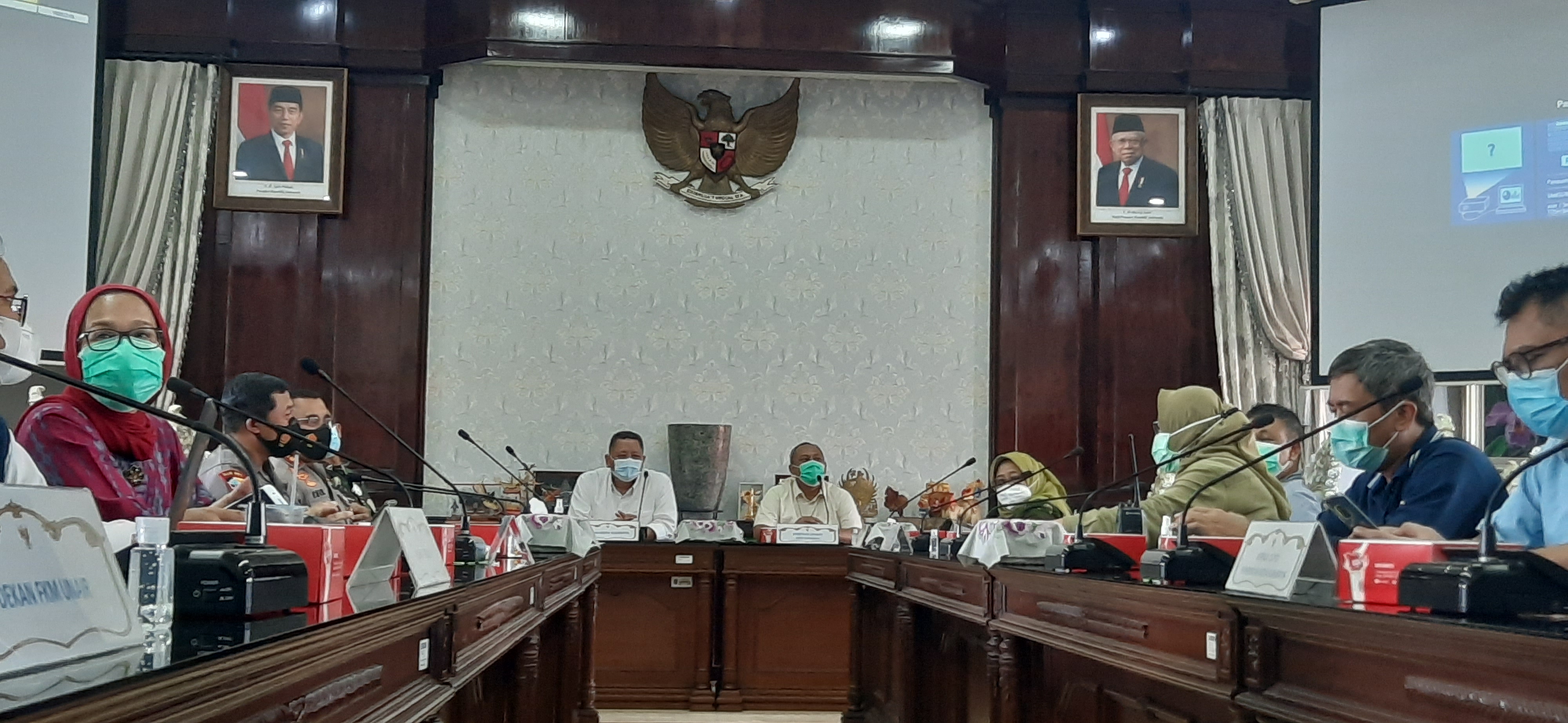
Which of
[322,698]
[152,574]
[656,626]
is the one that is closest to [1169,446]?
[656,626]

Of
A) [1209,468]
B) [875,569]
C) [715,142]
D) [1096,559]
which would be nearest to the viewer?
[1096,559]

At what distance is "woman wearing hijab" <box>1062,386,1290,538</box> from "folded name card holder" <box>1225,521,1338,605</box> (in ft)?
3.31

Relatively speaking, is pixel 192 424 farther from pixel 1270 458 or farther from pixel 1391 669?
pixel 1270 458

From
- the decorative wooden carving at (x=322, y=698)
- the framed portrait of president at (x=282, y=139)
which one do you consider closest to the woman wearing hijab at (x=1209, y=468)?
the decorative wooden carving at (x=322, y=698)

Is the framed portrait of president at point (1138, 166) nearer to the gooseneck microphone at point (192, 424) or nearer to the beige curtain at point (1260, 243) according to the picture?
the beige curtain at point (1260, 243)

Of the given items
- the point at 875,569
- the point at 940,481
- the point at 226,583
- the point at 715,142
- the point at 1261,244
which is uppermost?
the point at 715,142

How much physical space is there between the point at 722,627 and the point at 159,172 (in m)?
4.22

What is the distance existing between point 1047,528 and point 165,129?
6.08m

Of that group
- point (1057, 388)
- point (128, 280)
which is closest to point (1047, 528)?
point (1057, 388)

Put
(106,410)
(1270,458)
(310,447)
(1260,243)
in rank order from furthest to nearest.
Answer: (1260,243) < (1270,458) < (106,410) < (310,447)

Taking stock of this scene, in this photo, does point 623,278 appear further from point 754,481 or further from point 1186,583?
point 1186,583

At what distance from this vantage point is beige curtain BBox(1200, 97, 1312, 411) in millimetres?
7949

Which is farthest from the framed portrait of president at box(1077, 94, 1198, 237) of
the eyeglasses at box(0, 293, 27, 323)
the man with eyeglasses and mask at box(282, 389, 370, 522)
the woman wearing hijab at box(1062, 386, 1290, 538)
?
the eyeglasses at box(0, 293, 27, 323)

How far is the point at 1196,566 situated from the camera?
2432 mm
